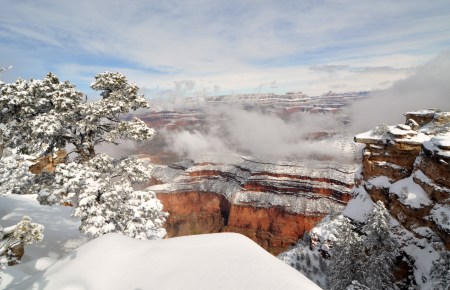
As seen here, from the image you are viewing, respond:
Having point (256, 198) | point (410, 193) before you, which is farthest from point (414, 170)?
point (256, 198)

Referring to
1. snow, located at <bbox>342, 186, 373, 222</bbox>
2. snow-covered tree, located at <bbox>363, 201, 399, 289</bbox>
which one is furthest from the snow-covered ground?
snow, located at <bbox>342, 186, 373, 222</bbox>

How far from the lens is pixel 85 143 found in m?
16.5

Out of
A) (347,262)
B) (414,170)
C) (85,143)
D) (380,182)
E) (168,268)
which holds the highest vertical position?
(85,143)

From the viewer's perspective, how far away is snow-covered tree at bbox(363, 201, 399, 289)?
2231 cm

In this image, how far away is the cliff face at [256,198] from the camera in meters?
100

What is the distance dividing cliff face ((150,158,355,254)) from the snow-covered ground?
92.6 m

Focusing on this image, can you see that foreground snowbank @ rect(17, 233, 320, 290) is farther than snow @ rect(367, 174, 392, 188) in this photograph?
No

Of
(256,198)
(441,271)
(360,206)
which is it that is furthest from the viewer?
(256,198)

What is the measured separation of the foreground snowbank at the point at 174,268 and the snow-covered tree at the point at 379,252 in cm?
1801

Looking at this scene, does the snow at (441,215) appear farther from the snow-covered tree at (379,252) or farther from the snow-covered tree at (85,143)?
the snow-covered tree at (85,143)

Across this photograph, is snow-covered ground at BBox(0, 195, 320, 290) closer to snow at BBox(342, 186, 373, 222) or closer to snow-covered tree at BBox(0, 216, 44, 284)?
snow-covered tree at BBox(0, 216, 44, 284)

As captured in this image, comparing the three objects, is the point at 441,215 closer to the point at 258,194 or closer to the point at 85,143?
the point at 85,143

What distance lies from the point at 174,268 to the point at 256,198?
350 ft

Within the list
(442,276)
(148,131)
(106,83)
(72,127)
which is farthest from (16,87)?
(442,276)
